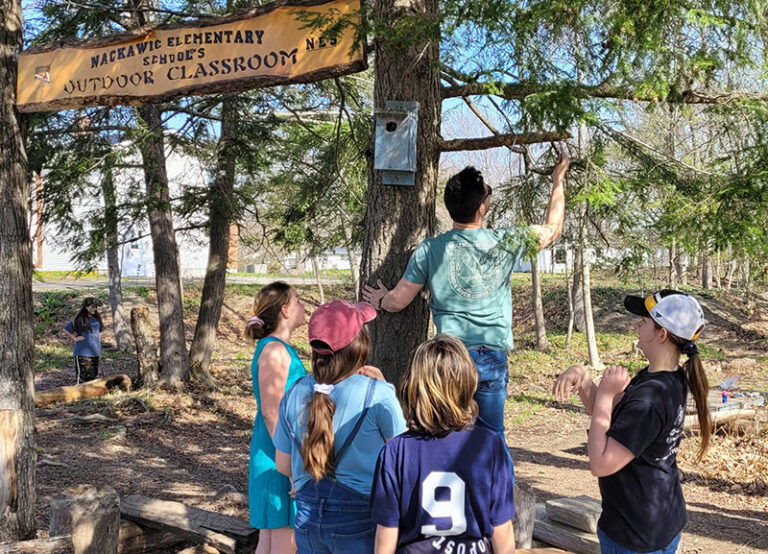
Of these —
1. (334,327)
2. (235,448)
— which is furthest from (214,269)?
(334,327)

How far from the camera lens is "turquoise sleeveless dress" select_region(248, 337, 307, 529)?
3.27 metres

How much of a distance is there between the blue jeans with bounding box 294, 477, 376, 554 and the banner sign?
2.99m

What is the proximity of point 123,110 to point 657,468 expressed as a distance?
31.2 ft

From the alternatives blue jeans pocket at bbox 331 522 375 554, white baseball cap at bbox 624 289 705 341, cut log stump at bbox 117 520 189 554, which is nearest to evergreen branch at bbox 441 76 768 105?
white baseball cap at bbox 624 289 705 341

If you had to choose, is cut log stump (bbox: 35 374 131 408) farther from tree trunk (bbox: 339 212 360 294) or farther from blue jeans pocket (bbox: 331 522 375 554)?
blue jeans pocket (bbox: 331 522 375 554)

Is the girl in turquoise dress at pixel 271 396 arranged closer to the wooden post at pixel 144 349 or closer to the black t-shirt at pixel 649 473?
the black t-shirt at pixel 649 473

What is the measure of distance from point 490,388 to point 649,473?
111 cm

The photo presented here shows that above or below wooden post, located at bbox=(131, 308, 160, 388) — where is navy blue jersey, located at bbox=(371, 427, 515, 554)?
above

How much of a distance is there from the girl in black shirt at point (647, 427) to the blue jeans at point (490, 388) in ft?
2.85

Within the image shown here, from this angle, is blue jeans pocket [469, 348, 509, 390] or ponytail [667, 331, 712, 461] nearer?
ponytail [667, 331, 712, 461]

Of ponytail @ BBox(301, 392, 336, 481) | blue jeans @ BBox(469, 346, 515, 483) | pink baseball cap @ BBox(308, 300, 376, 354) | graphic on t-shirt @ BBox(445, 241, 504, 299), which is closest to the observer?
ponytail @ BBox(301, 392, 336, 481)

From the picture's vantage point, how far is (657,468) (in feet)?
8.71

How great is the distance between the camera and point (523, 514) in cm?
407

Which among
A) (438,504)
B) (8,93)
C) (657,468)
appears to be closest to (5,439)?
(8,93)
